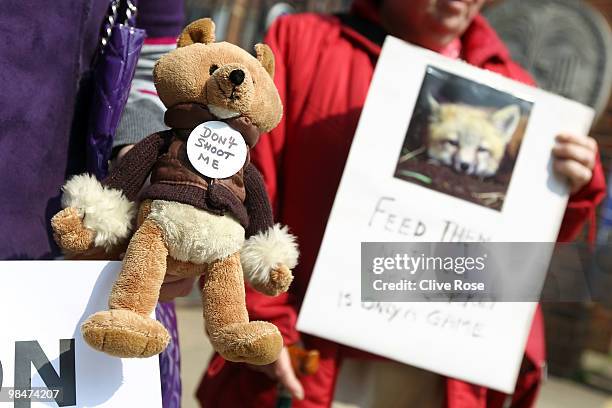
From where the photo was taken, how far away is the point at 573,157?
5.38 feet

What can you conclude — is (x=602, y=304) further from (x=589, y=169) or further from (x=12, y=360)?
(x=12, y=360)

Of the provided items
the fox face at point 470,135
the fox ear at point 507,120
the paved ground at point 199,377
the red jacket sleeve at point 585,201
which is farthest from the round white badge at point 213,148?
the paved ground at point 199,377

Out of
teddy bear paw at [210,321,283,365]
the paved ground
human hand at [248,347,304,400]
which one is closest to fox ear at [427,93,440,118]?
human hand at [248,347,304,400]

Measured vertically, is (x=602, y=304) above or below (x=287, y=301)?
below

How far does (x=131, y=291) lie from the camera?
88 cm

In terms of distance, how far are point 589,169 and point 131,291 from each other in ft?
3.82

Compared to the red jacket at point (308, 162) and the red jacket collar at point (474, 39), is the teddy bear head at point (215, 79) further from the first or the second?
the red jacket collar at point (474, 39)

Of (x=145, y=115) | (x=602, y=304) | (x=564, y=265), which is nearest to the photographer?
(x=145, y=115)

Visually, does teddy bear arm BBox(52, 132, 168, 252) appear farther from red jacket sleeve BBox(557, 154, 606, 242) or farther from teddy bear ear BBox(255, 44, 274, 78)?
red jacket sleeve BBox(557, 154, 606, 242)

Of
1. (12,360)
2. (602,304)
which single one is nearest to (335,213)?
(12,360)

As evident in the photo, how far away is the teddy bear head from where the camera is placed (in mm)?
898

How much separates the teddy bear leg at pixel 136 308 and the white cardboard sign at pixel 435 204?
2.21 ft

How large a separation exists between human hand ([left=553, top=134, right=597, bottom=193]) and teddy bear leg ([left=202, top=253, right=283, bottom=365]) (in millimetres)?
941

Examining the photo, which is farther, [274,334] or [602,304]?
[602,304]
